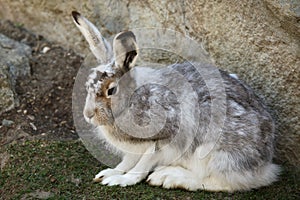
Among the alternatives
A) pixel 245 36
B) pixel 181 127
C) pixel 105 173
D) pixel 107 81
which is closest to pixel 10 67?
pixel 105 173

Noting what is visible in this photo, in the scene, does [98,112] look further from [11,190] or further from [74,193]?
[11,190]

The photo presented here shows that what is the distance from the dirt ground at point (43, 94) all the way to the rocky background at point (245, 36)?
126 millimetres

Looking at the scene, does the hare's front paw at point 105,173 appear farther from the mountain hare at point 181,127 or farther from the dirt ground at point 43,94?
the dirt ground at point 43,94

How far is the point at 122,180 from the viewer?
16.5ft

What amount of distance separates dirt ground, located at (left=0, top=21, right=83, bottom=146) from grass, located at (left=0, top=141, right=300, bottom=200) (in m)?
0.34

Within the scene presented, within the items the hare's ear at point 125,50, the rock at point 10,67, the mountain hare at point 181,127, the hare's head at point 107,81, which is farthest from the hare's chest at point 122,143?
the rock at point 10,67

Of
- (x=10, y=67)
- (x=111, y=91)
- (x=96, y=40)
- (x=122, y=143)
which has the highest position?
(x=96, y=40)

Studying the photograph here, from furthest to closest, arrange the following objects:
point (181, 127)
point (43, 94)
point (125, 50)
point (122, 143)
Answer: point (43, 94) < point (122, 143) < point (181, 127) < point (125, 50)

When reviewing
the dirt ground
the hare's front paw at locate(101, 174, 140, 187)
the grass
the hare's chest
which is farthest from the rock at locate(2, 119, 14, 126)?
the hare's front paw at locate(101, 174, 140, 187)

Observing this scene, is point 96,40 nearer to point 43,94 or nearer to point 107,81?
point 107,81

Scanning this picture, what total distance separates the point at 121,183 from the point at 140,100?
0.75 metres

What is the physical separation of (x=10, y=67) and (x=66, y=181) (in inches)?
78.3

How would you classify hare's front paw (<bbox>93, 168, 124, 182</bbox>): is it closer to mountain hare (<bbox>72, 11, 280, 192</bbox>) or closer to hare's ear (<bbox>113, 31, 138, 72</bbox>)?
mountain hare (<bbox>72, 11, 280, 192</bbox>)

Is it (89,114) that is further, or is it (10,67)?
(10,67)
